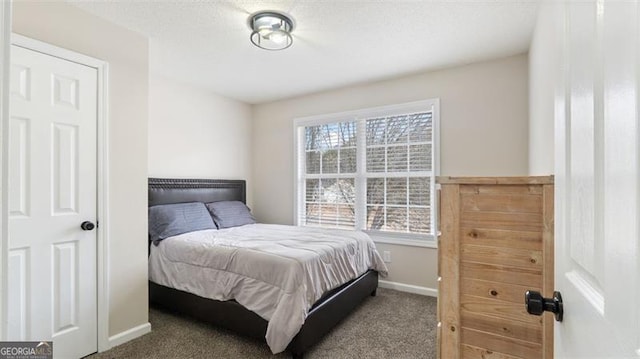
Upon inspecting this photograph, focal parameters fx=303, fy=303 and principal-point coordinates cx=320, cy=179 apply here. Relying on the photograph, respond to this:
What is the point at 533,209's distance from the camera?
132 cm

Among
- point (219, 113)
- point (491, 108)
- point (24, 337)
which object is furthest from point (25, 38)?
point (491, 108)

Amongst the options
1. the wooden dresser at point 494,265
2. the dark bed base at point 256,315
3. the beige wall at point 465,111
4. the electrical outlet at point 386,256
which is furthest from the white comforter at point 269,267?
the wooden dresser at point 494,265

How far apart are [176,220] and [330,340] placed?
6.30ft

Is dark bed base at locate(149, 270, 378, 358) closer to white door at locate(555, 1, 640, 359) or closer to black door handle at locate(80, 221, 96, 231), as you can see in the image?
black door handle at locate(80, 221, 96, 231)

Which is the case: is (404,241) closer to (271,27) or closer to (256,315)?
(256,315)

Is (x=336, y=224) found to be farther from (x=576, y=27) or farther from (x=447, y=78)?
(x=576, y=27)

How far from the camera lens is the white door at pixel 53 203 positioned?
185 cm

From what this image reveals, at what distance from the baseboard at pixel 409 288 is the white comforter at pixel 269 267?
0.37 metres

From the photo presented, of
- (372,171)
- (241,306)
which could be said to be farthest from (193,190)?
(372,171)

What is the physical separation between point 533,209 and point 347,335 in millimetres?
1728

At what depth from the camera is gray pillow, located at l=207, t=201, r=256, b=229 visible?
361 centimetres

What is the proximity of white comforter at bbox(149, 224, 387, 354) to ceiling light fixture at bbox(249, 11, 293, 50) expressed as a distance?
1689 mm

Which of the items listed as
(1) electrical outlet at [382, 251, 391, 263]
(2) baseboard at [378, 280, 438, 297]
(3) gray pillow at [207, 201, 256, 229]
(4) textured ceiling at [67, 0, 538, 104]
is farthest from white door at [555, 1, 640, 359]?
(3) gray pillow at [207, 201, 256, 229]

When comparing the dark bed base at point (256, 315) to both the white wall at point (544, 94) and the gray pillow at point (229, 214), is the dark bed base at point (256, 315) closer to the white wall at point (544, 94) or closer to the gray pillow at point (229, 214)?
the gray pillow at point (229, 214)
